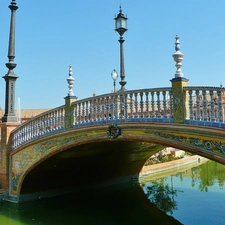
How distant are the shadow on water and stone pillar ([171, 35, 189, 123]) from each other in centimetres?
344

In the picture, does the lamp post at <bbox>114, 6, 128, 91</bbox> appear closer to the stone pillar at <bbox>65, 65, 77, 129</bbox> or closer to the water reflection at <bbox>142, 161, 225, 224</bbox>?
the stone pillar at <bbox>65, 65, 77, 129</bbox>

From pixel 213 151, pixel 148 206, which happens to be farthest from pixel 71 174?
pixel 213 151

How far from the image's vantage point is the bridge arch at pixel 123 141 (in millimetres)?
4809

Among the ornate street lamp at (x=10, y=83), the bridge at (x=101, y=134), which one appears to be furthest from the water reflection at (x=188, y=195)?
the ornate street lamp at (x=10, y=83)

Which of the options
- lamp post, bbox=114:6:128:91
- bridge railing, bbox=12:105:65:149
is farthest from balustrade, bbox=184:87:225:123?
bridge railing, bbox=12:105:65:149

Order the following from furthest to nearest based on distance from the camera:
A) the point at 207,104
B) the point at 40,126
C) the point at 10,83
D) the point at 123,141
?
the point at 10,83 < the point at 40,126 < the point at 123,141 < the point at 207,104

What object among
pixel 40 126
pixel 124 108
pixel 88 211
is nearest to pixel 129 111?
pixel 124 108

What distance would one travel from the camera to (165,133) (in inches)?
216

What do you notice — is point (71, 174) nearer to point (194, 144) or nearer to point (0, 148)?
point (0, 148)

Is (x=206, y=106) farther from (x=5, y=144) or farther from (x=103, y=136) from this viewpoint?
(x=5, y=144)

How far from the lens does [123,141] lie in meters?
8.30

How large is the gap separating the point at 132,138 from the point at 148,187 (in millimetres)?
6345

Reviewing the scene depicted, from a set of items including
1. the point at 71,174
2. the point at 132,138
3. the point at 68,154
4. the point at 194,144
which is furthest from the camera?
the point at 71,174

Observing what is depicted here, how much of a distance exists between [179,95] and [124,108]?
147cm
